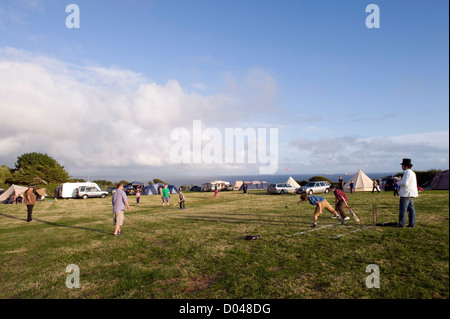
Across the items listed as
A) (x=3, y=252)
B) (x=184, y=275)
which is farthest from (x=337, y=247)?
(x=3, y=252)

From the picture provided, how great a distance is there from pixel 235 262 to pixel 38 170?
2542 inches

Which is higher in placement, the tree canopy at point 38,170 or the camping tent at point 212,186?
the tree canopy at point 38,170

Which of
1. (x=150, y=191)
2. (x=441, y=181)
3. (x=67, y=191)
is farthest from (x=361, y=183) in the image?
(x=67, y=191)

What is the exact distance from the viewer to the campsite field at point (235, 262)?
475cm

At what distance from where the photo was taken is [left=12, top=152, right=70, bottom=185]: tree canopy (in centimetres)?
5344

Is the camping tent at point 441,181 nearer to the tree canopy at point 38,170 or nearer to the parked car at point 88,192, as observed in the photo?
the parked car at point 88,192

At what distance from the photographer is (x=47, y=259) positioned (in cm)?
729

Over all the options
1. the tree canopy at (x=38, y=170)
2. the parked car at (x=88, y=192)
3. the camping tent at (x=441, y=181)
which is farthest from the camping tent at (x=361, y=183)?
the tree canopy at (x=38, y=170)

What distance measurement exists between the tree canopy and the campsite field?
175 ft

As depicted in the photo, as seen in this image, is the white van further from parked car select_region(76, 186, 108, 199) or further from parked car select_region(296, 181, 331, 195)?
parked car select_region(296, 181, 331, 195)

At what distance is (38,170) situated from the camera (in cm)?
5741

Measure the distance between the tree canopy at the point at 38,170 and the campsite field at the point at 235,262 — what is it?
5338cm

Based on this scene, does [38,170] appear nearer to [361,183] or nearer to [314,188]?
[314,188]
